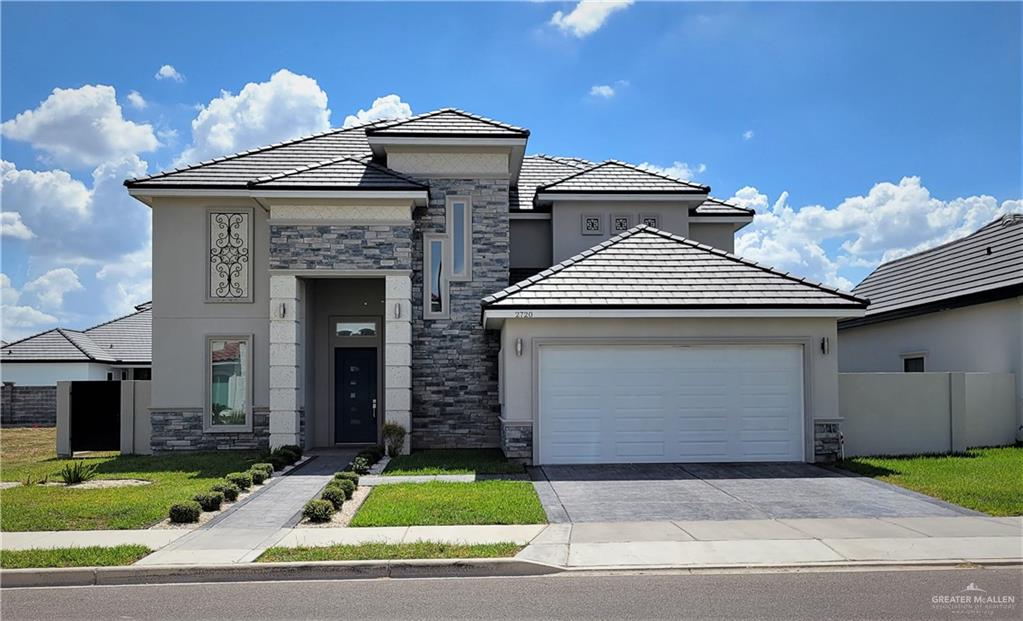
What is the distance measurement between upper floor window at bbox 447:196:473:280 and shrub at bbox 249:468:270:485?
6785 millimetres

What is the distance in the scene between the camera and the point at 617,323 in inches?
619

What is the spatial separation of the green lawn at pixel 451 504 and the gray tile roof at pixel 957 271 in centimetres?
1187

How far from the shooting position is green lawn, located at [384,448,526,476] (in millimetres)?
14836

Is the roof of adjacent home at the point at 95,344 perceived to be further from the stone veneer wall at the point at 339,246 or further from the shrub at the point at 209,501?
the shrub at the point at 209,501

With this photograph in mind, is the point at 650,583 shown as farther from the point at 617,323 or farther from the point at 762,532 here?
the point at 617,323

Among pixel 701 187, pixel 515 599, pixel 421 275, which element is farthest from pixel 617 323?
pixel 515 599

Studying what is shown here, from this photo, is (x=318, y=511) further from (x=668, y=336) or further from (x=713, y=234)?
(x=713, y=234)

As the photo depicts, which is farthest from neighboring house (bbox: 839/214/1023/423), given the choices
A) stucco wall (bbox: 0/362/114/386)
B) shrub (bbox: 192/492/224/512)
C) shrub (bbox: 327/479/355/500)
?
stucco wall (bbox: 0/362/114/386)

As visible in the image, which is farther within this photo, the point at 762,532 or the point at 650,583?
the point at 762,532

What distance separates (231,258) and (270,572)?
40.7ft

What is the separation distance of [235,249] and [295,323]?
274cm

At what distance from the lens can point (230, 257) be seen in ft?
63.6

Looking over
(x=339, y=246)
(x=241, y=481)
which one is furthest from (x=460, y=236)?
(x=241, y=481)

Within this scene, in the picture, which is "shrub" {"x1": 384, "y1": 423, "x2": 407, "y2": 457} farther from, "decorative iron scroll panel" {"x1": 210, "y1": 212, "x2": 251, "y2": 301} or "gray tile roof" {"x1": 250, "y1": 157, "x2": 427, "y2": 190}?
"gray tile roof" {"x1": 250, "y1": 157, "x2": 427, "y2": 190}
